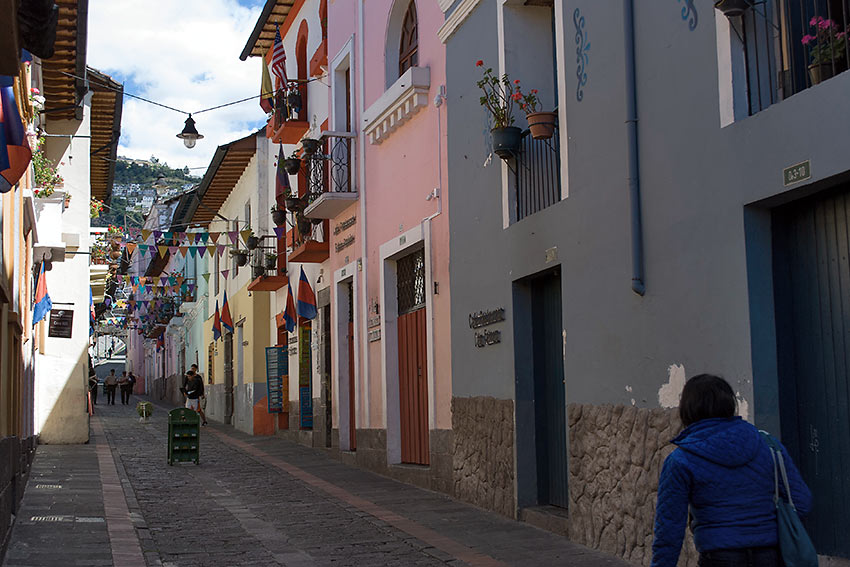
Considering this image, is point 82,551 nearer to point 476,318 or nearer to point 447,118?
point 476,318

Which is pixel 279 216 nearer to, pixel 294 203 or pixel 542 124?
pixel 294 203

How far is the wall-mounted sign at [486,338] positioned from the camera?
11040 millimetres

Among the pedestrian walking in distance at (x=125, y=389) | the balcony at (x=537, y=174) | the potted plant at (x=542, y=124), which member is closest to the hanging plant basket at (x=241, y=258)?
the balcony at (x=537, y=174)

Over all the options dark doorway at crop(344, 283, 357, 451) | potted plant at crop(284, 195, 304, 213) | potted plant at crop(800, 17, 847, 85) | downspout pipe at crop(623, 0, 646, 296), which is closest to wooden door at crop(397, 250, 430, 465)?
dark doorway at crop(344, 283, 357, 451)

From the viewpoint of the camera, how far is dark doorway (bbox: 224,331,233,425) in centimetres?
3091

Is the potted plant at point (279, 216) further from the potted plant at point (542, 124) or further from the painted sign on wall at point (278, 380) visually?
the potted plant at point (542, 124)

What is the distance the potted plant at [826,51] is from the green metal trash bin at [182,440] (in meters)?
13.0

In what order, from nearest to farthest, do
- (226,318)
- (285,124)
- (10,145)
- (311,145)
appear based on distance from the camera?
(10,145) < (311,145) < (285,124) < (226,318)

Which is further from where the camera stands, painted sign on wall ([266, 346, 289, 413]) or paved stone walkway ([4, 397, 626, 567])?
painted sign on wall ([266, 346, 289, 413])

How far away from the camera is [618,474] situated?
8.20m

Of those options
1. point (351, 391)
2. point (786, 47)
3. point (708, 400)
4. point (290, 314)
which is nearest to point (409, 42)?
point (351, 391)

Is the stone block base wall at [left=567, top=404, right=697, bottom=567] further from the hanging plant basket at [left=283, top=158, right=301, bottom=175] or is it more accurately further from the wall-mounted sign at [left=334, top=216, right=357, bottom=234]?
the hanging plant basket at [left=283, top=158, right=301, bottom=175]

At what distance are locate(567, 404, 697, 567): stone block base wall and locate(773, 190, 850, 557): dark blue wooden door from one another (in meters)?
0.90

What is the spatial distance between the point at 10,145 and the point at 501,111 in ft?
16.8
